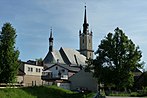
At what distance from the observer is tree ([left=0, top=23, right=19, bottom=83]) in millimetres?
38531

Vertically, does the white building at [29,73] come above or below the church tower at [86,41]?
below

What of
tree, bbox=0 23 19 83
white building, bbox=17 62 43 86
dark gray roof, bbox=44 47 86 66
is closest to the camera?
tree, bbox=0 23 19 83

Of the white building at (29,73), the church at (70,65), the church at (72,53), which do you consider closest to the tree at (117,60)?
the church at (70,65)

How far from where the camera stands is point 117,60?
218 ft

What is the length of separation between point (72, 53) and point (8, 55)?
9443cm

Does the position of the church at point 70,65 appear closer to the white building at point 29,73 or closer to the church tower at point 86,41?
the church tower at point 86,41

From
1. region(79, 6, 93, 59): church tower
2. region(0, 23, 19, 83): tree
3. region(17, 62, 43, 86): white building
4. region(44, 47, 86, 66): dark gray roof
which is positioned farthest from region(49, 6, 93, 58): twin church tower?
region(0, 23, 19, 83): tree

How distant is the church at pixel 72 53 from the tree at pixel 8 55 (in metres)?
72.5

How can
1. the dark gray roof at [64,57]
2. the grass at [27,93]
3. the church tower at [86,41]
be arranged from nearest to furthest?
1. the grass at [27,93]
2. the dark gray roof at [64,57]
3. the church tower at [86,41]

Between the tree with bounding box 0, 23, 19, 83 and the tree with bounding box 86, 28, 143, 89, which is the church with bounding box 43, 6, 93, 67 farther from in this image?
the tree with bounding box 0, 23, 19, 83

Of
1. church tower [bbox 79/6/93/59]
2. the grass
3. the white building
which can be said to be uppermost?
church tower [bbox 79/6/93/59]

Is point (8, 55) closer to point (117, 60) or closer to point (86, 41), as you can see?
point (117, 60)

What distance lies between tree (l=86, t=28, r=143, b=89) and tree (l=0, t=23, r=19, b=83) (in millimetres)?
29009

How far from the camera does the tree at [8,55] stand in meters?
38.5
